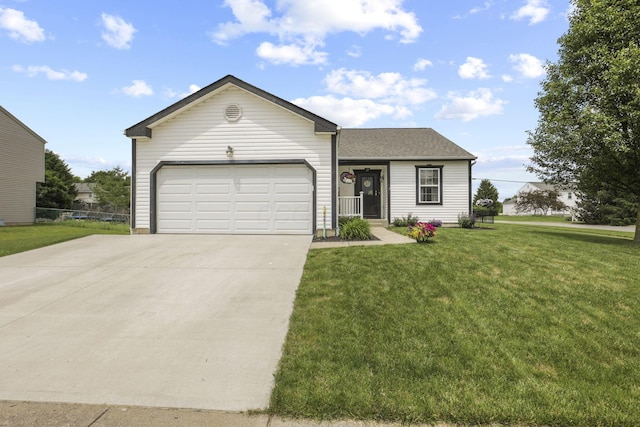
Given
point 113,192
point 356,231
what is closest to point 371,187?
point 356,231

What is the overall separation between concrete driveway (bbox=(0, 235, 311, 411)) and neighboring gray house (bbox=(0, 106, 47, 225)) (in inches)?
794

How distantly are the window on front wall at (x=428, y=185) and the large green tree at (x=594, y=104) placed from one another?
392 cm

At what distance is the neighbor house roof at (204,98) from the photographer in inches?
428

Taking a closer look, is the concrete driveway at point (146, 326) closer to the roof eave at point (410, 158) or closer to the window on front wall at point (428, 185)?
the roof eave at point (410, 158)

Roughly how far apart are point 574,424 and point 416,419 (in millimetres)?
1217

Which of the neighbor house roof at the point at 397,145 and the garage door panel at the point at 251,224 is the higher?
the neighbor house roof at the point at 397,145

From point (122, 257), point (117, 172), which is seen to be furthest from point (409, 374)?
point (117, 172)

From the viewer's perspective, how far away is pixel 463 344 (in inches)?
150

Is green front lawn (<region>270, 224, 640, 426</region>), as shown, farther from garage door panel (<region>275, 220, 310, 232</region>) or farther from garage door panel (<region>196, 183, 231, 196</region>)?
garage door panel (<region>196, 183, 231, 196</region>)

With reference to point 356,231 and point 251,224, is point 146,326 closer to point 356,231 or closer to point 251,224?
point 356,231

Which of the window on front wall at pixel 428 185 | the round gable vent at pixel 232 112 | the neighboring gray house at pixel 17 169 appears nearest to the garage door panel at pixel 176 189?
the round gable vent at pixel 232 112

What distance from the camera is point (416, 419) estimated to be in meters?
2.69

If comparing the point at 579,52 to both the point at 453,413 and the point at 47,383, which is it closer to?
the point at 453,413

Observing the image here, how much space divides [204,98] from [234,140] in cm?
169
